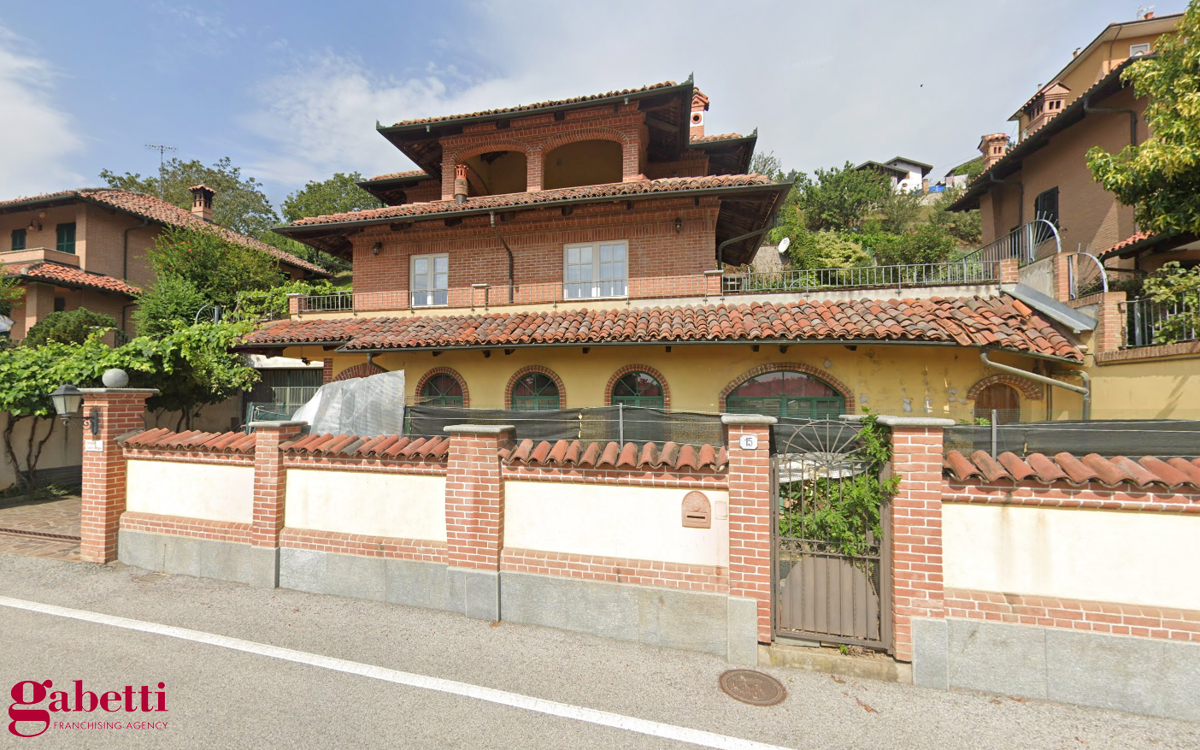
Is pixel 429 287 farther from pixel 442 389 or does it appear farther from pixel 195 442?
pixel 195 442

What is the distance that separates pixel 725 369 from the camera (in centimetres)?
978

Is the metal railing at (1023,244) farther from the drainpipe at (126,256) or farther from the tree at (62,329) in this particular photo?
the drainpipe at (126,256)

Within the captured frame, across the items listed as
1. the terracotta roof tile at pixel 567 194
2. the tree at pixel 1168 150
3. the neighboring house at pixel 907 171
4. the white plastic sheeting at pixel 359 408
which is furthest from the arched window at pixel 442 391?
the neighboring house at pixel 907 171

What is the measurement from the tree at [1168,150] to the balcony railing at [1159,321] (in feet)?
3.91

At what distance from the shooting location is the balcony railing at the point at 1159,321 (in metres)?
7.02

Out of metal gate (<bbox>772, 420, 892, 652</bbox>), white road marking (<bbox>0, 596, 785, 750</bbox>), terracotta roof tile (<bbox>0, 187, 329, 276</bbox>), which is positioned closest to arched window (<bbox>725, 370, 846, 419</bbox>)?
metal gate (<bbox>772, 420, 892, 652</bbox>)

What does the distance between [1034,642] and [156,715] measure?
7163 mm

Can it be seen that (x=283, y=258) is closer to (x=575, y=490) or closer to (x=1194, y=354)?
(x=575, y=490)

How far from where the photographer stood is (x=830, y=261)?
2395 cm

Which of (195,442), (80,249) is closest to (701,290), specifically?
(195,442)

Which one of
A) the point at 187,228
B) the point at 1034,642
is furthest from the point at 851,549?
the point at 187,228

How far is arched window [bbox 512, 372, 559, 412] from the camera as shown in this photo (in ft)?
34.9

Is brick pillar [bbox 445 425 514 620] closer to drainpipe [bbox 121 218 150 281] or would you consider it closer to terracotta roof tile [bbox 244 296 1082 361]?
terracotta roof tile [bbox 244 296 1082 361]

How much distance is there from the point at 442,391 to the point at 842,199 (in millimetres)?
33769
